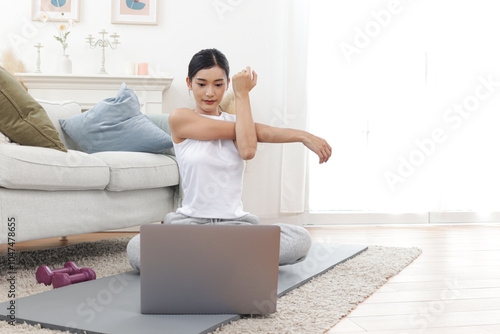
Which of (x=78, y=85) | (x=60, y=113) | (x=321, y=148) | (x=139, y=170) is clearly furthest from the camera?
(x=78, y=85)

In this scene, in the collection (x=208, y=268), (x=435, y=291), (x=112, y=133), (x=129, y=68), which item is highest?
(x=129, y=68)

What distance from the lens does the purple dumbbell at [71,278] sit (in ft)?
5.91

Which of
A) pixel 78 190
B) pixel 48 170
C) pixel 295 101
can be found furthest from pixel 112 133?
pixel 295 101

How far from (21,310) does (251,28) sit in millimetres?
3081

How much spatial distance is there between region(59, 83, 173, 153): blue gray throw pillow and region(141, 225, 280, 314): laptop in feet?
4.84

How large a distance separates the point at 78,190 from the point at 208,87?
83 cm

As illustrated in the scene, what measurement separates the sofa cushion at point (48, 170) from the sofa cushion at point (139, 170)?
0.20 feet

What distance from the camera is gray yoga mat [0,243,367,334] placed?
4.35 feet

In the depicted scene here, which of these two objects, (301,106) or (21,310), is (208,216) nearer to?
(21,310)

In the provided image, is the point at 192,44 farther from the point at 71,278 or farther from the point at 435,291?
the point at 435,291

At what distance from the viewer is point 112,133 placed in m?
2.81

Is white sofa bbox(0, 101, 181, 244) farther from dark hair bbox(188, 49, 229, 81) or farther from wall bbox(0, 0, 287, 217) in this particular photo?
wall bbox(0, 0, 287, 217)

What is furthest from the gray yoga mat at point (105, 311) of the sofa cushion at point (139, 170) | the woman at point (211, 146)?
the sofa cushion at point (139, 170)

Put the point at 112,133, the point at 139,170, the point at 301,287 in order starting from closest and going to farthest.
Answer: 1. the point at 301,287
2. the point at 139,170
3. the point at 112,133
